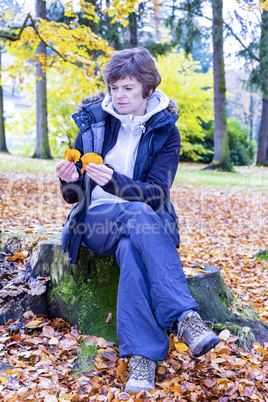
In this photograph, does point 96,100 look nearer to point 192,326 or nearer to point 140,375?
point 192,326

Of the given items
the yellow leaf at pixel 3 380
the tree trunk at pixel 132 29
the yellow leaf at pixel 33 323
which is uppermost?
the tree trunk at pixel 132 29

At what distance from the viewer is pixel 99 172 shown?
218 cm

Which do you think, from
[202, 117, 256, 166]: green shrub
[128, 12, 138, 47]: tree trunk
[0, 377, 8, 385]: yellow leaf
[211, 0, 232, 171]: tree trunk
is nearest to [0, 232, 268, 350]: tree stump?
[0, 377, 8, 385]: yellow leaf

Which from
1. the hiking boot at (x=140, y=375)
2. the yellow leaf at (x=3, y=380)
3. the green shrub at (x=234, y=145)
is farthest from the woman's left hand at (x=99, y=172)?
the green shrub at (x=234, y=145)

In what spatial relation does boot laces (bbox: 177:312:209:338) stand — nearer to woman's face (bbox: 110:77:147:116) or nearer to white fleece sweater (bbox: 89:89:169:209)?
white fleece sweater (bbox: 89:89:169:209)

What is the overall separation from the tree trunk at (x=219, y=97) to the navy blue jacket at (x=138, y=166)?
1111 centimetres

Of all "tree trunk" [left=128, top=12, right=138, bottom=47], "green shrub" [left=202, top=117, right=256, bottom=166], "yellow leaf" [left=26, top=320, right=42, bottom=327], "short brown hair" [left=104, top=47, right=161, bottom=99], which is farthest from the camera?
"green shrub" [left=202, top=117, right=256, bottom=166]

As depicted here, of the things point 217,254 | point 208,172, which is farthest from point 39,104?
point 217,254

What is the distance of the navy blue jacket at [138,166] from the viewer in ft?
7.72

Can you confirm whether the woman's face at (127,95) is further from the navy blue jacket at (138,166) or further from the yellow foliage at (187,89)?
the yellow foliage at (187,89)

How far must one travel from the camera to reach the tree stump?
2.58 meters

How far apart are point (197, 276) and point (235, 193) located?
23.3ft

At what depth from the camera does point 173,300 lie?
6.61ft

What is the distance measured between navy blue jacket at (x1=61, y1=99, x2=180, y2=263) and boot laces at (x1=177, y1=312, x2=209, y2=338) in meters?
0.53
